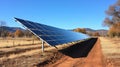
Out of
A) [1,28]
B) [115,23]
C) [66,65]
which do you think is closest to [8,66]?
[66,65]

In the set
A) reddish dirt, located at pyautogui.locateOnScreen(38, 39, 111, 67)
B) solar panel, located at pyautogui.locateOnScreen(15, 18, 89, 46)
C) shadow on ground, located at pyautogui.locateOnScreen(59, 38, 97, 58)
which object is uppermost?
solar panel, located at pyautogui.locateOnScreen(15, 18, 89, 46)

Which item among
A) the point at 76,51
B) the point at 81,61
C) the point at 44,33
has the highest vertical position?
the point at 44,33

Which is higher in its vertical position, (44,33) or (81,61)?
(44,33)

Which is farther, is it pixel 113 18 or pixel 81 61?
pixel 113 18

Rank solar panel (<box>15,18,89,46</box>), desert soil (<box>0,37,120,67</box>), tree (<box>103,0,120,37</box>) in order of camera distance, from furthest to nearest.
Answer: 1. tree (<box>103,0,120,37</box>)
2. solar panel (<box>15,18,89,46</box>)
3. desert soil (<box>0,37,120,67</box>)

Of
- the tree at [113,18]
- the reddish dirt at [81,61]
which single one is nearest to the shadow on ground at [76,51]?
the reddish dirt at [81,61]

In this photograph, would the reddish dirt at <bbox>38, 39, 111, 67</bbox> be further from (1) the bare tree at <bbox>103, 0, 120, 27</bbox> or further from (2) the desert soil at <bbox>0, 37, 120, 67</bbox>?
(1) the bare tree at <bbox>103, 0, 120, 27</bbox>

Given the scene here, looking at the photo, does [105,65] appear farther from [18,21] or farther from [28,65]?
[18,21]

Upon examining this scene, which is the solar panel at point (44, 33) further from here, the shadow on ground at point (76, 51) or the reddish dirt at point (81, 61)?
the reddish dirt at point (81, 61)

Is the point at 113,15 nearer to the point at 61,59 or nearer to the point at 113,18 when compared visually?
the point at 113,18

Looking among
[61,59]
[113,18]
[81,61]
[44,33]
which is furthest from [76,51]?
[113,18]

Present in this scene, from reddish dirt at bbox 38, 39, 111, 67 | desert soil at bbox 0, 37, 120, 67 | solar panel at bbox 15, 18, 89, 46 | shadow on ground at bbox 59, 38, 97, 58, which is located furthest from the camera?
solar panel at bbox 15, 18, 89, 46

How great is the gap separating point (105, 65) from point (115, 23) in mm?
73748

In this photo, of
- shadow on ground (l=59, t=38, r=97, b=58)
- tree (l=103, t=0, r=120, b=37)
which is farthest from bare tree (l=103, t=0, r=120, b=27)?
shadow on ground (l=59, t=38, r=97, b=58)
